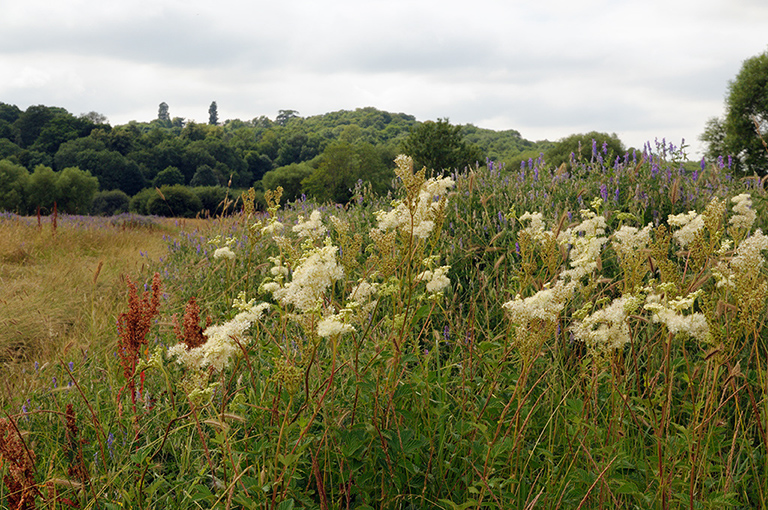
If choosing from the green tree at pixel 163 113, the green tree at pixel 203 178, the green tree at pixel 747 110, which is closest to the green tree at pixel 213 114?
the green tree at pixel 163 113

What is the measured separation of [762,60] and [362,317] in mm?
39140

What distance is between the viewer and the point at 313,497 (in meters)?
2.24

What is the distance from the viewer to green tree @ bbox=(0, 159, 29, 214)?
35.6 metres

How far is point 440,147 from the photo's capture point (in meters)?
32.6

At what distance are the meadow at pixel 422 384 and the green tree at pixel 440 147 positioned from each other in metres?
27.3

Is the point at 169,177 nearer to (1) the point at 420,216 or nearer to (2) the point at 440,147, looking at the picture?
(2) the point at 440,147

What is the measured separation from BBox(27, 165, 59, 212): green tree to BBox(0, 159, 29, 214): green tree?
560 mm

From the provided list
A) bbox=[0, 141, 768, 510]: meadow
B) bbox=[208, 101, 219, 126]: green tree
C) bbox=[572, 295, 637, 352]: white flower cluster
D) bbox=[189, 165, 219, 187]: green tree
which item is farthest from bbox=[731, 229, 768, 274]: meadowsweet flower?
bbox=[208, 101, 219, 126]: green tree

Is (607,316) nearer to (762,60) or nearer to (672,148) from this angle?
(672,148)

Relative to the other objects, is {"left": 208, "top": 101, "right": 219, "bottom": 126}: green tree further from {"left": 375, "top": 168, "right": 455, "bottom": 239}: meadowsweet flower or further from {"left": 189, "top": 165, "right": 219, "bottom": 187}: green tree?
{"left": 375, "top": 168, "right": 455, "bottom": 239}: meadowsweet flower

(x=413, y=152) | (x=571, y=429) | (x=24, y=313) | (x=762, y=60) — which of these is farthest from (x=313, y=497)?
(x=762, y=60)

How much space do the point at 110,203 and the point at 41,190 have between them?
6.55 metres

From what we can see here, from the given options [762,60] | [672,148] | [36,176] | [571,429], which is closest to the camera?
[571,429]

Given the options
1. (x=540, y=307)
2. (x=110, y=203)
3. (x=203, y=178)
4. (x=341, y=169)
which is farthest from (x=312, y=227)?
(x=203, y=178)
